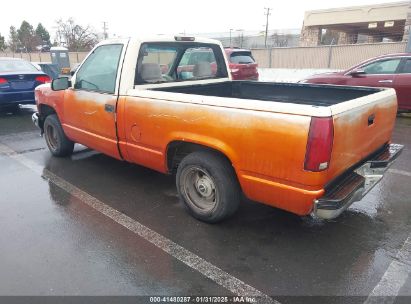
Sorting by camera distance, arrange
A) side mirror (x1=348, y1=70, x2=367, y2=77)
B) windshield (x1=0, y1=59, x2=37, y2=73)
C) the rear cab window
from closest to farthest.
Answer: the rear cab window, side mirror (x1=348, y1=70, x2=367, y2=77), windshield (x1=0, y1=59, x2=37, y2=73)

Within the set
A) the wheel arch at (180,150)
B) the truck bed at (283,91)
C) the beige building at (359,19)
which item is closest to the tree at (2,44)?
the beige building at (359,19)

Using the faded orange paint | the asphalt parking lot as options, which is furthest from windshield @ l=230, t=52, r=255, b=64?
the faded orange paint

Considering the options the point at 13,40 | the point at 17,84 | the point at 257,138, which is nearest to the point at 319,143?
the point at 257,138

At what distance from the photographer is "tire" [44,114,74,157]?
219 inches

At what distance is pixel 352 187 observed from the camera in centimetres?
307

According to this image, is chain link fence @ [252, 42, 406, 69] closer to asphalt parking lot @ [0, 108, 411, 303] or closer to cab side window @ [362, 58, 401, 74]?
cab side window @ [362, 58, 401, 74]

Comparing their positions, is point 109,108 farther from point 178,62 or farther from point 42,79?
point 42,79

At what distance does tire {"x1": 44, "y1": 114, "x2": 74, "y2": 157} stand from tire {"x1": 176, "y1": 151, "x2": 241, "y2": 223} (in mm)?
2688

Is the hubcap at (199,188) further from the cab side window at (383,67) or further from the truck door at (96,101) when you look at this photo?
the cab side window at (383,67)

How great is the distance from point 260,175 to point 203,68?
244cm

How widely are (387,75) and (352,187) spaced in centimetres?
649

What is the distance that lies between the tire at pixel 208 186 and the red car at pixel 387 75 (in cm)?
652

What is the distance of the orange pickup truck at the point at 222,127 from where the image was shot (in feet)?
9.16

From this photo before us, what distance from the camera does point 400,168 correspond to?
5223mm
